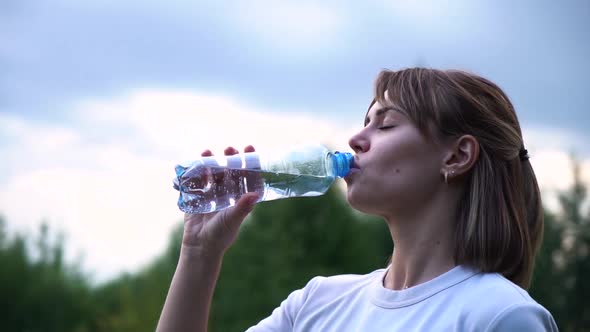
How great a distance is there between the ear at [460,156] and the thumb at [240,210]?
2.19 ft

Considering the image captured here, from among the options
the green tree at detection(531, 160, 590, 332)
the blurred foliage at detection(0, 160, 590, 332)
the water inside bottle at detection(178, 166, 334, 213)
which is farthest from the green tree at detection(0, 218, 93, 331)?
the water inside bottle at detection(178, 166, 334, 213)

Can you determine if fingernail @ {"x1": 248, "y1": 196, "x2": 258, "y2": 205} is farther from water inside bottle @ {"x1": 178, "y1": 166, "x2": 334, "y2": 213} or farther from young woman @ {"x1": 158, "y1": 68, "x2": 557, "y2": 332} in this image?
water inside bottle @ {"x1": 178, "y1": 166, "x2": 334, "y2": 213}

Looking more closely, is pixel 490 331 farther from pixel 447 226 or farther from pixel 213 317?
pixel 213 317

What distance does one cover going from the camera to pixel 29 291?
→ 1046 inches

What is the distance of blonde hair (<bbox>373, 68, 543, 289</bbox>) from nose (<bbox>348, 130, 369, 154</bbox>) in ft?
0.51

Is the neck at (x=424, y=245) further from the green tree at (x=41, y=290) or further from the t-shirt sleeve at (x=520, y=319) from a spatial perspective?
the green tree at (x=41, y=290)

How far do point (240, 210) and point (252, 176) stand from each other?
17.1 inches

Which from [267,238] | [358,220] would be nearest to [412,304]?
[267,238]

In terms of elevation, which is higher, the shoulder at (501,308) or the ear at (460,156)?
the ear at (460,156)

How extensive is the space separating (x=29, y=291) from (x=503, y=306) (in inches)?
1059

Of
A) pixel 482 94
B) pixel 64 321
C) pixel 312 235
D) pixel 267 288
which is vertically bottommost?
pixel 64 321

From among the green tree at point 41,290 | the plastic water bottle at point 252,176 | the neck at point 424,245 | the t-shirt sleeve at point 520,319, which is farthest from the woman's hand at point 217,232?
the green tree at point 41,290

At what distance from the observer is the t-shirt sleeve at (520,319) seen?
2.01 meters

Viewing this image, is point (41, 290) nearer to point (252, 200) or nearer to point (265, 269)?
point (265, 269)
